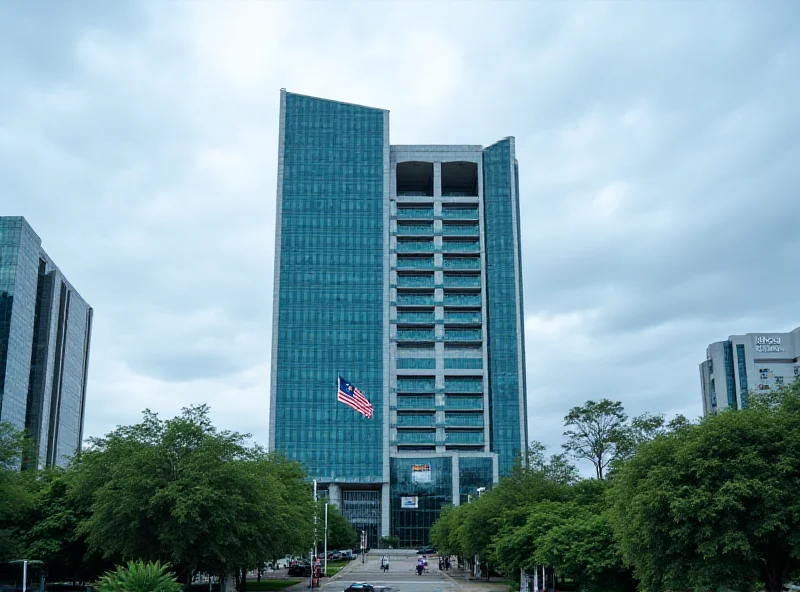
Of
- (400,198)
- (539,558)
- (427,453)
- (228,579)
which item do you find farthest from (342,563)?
(400,198)

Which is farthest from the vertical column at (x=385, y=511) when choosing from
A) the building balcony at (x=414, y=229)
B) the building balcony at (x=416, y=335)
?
the building balcony at (x=414, y=229)

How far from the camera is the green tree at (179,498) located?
4844 centimetres

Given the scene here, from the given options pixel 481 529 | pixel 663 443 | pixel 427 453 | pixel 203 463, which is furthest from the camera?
pixel 427 453

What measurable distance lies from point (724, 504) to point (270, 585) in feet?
170

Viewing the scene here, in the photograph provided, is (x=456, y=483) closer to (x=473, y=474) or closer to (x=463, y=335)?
(x=473, y=474)

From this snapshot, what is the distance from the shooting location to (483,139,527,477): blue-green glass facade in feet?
522

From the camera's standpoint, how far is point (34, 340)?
174 metres

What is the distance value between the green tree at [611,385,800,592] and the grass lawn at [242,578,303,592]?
4119cm

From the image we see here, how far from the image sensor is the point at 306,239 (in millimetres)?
161250

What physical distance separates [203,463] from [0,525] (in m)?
20.2

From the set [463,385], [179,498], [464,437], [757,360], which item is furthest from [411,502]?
[179,498]

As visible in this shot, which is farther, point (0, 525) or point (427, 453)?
point (427, 453)

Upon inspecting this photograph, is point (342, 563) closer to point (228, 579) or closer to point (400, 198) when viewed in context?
point (228, 579)

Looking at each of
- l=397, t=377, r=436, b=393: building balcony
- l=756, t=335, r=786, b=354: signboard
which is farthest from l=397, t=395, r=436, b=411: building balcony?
l=756, t=335, r=786, b=354: signboard
